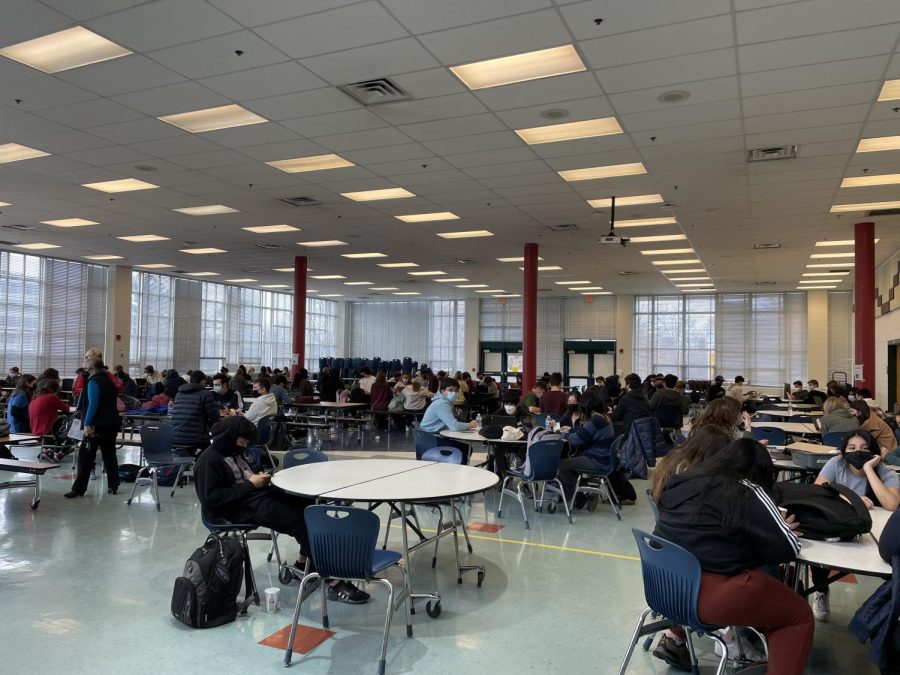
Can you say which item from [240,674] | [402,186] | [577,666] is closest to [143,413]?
[402,186]

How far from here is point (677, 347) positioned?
24234mm

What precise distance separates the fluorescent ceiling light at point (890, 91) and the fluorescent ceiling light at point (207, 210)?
931 cm

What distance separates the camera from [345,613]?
3.98 meters

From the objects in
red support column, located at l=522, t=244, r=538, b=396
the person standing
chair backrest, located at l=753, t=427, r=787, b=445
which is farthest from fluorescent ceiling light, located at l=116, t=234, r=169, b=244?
chair backrest, located at l=753, t=427, r=787, b=445

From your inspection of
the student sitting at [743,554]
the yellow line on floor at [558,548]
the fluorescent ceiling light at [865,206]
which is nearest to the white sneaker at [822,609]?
the yellow line on floor at [558,548]

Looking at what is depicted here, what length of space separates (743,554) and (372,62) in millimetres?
4613

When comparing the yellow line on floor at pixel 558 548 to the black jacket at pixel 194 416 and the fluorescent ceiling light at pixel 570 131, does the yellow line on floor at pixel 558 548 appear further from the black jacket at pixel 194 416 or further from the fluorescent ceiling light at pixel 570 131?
the fluorescent ceiling light at pixel 570 131

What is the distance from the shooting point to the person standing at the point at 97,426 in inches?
277

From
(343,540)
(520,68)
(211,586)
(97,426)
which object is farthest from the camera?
(97,426)

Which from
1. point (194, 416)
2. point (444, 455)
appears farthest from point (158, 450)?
point (444, 455)

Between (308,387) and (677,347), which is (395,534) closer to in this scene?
(308,387)

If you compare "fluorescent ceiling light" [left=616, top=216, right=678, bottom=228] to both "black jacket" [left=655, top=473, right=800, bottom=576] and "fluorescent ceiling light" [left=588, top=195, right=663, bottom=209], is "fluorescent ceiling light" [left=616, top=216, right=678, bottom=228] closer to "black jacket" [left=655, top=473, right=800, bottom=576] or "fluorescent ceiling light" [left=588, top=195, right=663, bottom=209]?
"fluorescent ceiling light" [left=588, top=195, right=663, bottom=209]

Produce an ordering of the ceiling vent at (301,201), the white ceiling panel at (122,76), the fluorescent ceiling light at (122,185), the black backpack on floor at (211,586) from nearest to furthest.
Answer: the black backpack on floor at (211,586) → the white ceiling panel at (122,76) → the fluorescent ceiling light at (122,185) → the ceiling vent at (301,201)

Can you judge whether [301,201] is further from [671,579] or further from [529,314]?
[671,579]
